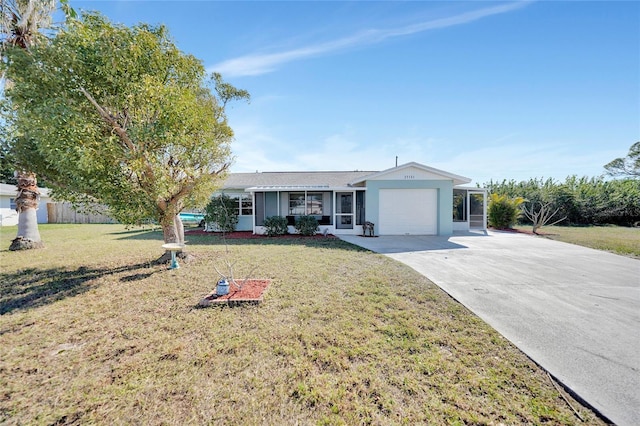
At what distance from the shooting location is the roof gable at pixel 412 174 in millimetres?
13812

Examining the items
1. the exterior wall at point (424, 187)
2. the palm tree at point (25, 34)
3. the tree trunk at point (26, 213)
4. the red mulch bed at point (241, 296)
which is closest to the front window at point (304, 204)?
the exterior wall at point (424, 187)

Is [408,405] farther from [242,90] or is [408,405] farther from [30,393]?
[242,90]

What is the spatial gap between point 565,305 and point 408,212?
382 inches

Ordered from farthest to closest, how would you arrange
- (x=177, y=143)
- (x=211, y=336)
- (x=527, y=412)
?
(x=177, y=143) → (x=211, y=336) → (x=527, y=412)

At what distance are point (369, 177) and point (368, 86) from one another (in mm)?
4659

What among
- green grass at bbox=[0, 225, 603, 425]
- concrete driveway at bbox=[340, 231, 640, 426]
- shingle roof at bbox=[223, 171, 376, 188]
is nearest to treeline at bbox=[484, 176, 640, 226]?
concrete driveway at bbox=[340, 231, 640, 426]

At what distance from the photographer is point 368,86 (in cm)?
1323

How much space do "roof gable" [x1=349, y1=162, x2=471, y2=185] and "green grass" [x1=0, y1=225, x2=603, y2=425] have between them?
8.78 metres

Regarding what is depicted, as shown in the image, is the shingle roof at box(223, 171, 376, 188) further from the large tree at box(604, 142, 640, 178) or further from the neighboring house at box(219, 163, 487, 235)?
the large tree at box(604, 142, 640, 178)

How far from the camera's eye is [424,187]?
553 inches

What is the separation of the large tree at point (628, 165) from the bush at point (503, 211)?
21.8 meters

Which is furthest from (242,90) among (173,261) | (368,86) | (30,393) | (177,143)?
(30,393)

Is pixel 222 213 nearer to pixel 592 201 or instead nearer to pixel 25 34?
pixel 25 34

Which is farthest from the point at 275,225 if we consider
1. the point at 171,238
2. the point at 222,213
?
the point at 171,238
